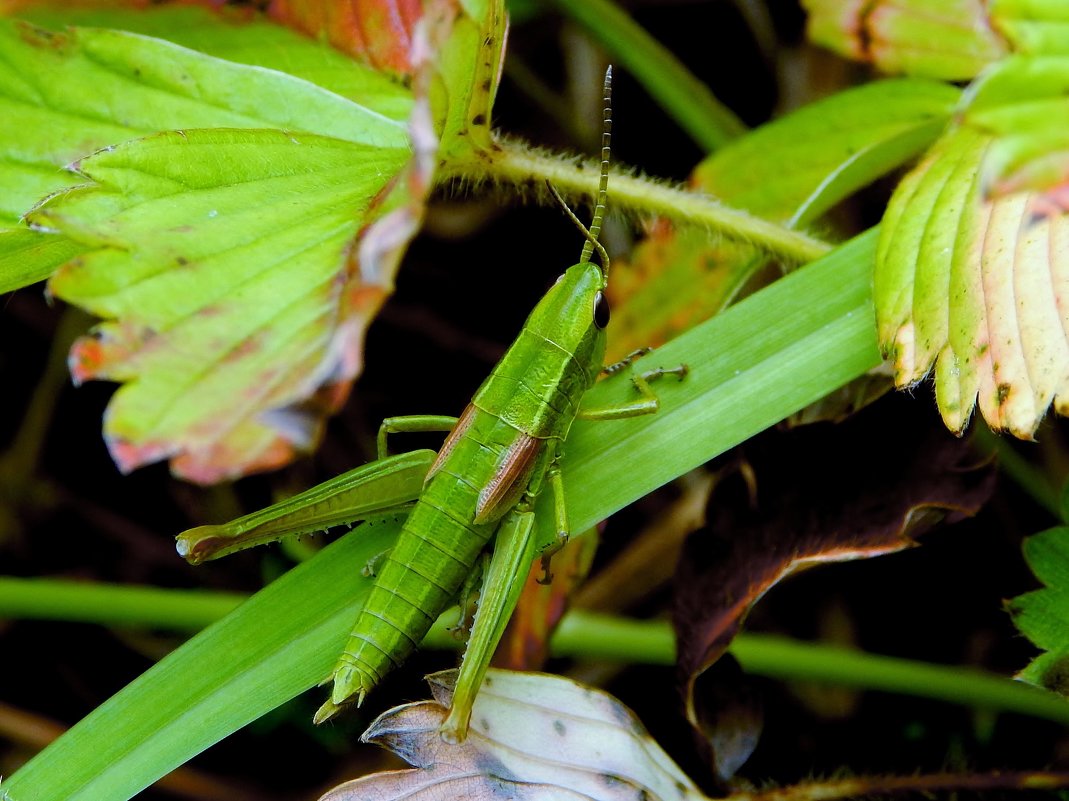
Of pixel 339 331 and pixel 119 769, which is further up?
pixel 339 331

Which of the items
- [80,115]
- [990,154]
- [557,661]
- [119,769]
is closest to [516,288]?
[557,661]

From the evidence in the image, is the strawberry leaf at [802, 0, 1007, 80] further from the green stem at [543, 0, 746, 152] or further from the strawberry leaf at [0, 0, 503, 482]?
the strawberry leaf at [0, 0, 503, 482]

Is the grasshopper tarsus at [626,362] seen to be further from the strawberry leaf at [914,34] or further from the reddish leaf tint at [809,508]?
the strawberry leaf at [914,34]

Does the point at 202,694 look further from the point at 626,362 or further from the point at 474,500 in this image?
the point at 626,362

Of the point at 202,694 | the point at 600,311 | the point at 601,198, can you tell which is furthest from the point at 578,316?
the point at 202,694

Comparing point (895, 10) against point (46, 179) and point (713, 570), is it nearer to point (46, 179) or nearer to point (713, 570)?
point (713, 570)

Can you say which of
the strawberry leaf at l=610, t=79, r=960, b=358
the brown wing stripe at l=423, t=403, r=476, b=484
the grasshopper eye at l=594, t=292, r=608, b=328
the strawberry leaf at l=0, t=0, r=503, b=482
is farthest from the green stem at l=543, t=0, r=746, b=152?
the brown wing stripe at l=423, t=403, r=476, b=484
